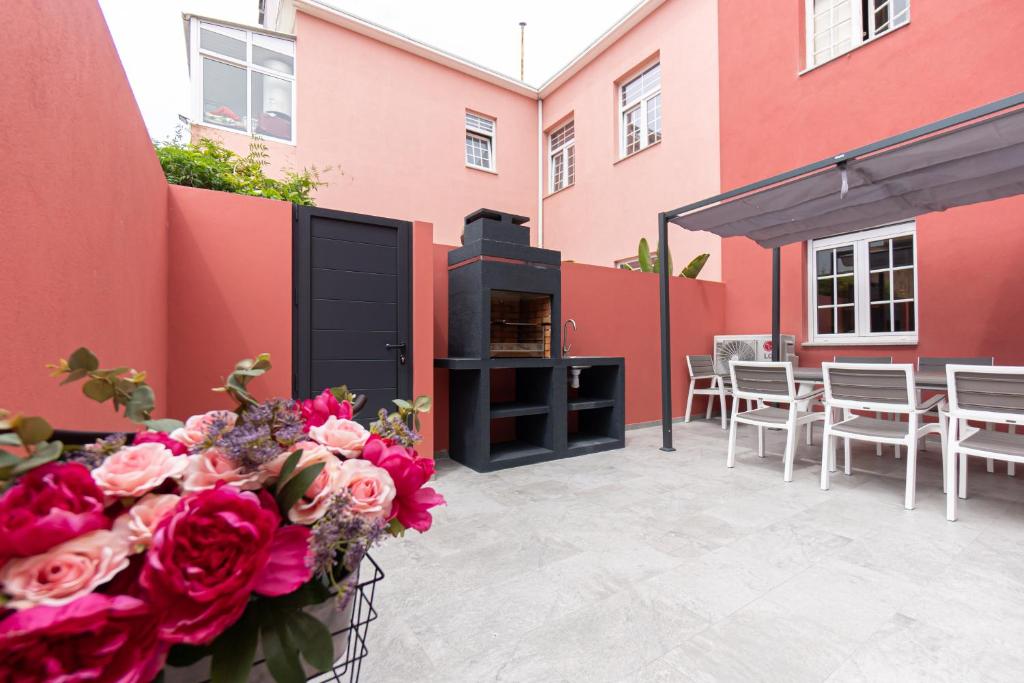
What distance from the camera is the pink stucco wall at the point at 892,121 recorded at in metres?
4.29

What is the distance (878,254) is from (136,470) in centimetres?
679

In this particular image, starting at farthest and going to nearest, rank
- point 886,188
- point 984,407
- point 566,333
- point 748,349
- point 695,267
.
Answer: point 695,267, point 748,349, point 566,333, point 886,188, point 984,407

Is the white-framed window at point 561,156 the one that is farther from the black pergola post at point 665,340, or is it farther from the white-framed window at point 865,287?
the black pergola post at point 665,340

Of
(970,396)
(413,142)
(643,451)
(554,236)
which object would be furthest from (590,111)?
(970,396)

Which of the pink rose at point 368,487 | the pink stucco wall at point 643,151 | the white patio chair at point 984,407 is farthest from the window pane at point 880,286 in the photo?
the pink rose at point 368,487

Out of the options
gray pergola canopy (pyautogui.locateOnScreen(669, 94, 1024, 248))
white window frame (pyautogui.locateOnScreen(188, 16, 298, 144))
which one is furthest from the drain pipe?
gray pergola canopy (pyautogui.locateOnScreen(669, 94, 1024, 248))

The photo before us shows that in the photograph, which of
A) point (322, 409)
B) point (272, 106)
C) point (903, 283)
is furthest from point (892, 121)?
point (272, 106)

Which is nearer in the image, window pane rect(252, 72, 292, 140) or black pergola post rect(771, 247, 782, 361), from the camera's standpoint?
black pergola post rect(771, 247, 782, 361)

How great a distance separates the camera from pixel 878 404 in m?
3.04

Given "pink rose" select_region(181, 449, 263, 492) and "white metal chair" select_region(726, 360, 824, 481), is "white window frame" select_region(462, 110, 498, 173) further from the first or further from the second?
"pink rose" select_region(181, 449, 263, 492)

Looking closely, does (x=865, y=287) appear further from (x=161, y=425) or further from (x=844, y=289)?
(x=161, y=425)

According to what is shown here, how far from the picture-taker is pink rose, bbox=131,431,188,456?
0.61 metres

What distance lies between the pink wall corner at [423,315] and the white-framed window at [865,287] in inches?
194

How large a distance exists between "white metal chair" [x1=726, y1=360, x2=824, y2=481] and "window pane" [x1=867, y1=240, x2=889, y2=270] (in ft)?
8.74
